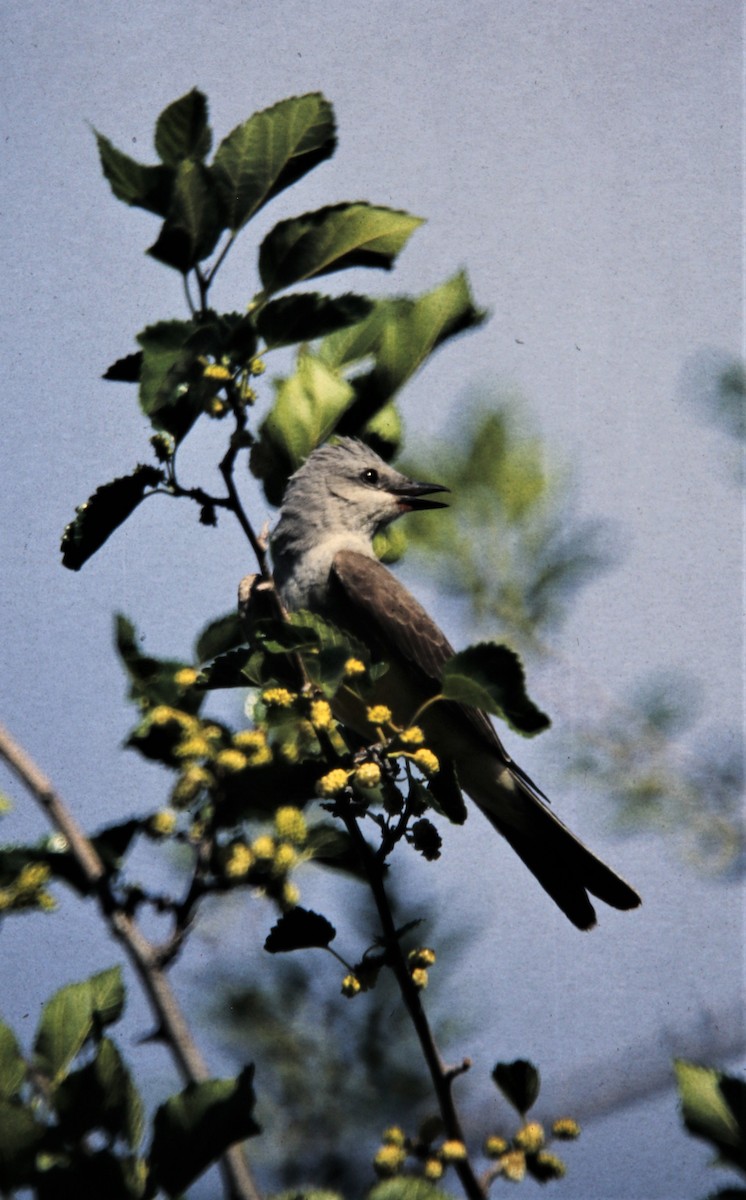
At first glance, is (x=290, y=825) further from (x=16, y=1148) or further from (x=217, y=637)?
(x=217, y=637)

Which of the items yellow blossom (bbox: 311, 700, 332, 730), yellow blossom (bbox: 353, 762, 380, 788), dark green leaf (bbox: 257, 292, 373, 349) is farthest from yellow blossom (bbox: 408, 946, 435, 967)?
dark green leaf (bbox: 257, 292, 373, 349)

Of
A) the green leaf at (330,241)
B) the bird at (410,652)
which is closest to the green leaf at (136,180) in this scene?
the green leaf at (330,241)

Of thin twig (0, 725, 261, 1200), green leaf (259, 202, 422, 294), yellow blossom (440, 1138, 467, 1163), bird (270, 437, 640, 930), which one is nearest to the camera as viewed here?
thin twig (0, 725, 261, 1200)

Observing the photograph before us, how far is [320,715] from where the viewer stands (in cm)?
176

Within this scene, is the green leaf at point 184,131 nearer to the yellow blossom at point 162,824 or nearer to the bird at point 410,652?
the yellow blossom at point 162,824

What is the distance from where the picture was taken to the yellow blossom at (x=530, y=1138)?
160 centimetres

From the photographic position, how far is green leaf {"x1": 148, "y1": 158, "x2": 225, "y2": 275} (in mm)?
1845

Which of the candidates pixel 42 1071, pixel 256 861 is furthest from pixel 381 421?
pixel 42 1071

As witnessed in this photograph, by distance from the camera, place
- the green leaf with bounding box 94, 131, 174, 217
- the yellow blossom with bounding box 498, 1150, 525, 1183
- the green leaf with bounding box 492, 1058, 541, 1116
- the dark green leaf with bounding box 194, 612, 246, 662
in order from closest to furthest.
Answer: the yellow blossom with bounding box 498, 1150, 525, 1183
the green leaf with bounding box 492, 1058, 541, 1116
the green leaf with bounding box 94, 131, 174, 217
the dark green leaf with bounding box 194, 612, 246, 662

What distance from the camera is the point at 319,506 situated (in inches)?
157

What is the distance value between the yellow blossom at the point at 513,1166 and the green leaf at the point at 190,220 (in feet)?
4.43

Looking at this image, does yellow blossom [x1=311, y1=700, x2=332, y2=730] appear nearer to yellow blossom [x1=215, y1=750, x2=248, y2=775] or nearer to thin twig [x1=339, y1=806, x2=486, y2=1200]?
thin twig [x1=339, y1=806, x2=486, y2=1200]

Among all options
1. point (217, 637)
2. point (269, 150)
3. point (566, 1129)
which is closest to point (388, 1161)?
point (566, 1129)

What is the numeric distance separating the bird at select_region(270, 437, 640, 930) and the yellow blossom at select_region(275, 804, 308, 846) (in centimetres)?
178
